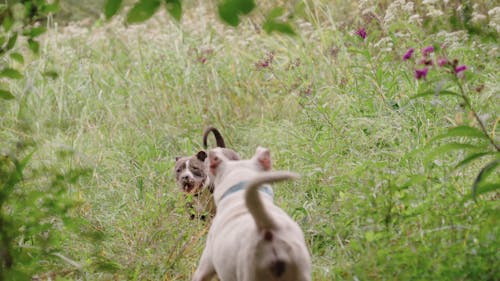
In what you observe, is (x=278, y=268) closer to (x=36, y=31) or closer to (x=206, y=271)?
(x=206, y=271)

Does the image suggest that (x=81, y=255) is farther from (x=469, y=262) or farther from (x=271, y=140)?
(x=469, y=262)

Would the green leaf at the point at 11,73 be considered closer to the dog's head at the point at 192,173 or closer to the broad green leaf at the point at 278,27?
the broad green leaf at the point at 278,27

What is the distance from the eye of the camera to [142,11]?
2.23 metres

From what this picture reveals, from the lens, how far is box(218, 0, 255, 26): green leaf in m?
2.15

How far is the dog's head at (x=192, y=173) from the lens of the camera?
6.05m

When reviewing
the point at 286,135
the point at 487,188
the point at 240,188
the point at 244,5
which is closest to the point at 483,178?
the point at 487,188

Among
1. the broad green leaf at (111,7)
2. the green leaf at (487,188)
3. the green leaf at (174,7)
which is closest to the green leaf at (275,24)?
the green leaf at (174,7)

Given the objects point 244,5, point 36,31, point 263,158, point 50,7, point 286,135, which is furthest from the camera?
point 286,135

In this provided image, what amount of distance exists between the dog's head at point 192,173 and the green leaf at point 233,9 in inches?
151

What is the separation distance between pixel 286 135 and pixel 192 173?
0.93m

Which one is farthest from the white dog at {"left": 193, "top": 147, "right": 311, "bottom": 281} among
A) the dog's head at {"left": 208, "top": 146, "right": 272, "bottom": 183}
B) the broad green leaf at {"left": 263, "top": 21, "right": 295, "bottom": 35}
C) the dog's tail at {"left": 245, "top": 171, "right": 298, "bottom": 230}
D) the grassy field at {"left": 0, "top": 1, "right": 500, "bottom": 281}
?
the broad green leaf at {"left": 263, "top": 21, "right": 295, "bottom": 35}

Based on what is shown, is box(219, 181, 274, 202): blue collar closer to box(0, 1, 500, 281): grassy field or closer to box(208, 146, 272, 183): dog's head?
box(208, 146, 272, 183): dog's head

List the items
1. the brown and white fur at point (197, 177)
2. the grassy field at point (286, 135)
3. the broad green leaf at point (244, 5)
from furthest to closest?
the brown and white fur at point (197, 177)
the grassy field at point (286, 135)
the broad green leaf at point (244, 5)

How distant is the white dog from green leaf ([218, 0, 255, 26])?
726 mm
